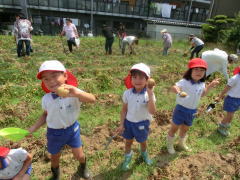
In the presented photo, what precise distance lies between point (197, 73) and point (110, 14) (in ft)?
81.4

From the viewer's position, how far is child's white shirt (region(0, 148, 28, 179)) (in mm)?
2252

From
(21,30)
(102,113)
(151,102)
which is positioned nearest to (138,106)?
(151,102)

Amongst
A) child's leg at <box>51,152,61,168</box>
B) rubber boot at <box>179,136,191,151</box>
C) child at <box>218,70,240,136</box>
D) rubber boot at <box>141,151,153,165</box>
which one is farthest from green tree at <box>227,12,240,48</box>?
Answer: child's leg at <box>51,152,61,168</box>

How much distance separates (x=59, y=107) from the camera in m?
2.58

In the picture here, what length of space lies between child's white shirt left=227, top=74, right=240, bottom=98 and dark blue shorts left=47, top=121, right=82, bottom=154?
2.83m

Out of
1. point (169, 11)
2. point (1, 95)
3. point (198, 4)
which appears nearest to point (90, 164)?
point (1, 95)

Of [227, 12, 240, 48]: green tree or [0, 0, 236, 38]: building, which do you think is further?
[0, 0, 236, 38]: building

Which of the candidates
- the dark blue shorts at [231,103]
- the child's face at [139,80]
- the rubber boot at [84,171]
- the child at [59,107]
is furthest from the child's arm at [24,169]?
the dark blue shorts at [231,103]

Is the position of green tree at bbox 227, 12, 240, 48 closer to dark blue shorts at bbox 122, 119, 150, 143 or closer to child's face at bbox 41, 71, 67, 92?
dark blue shorts at bbox 122, 119, 150, 143

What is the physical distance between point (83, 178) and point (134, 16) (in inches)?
1062

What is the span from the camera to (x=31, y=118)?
4.69m

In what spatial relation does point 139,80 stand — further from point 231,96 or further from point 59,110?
point 231,96

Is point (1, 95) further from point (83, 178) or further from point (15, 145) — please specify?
point (83, 178)

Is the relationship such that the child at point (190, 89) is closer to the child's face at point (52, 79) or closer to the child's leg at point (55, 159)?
the child's face at point (52, 79)
